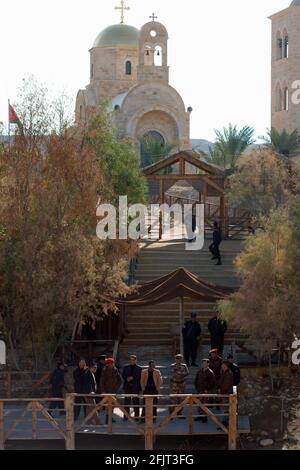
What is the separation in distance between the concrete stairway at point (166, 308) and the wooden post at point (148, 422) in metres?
5.48

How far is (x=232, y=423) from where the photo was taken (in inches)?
625

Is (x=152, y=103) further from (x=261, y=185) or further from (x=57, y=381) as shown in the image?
(x=57, y=381)

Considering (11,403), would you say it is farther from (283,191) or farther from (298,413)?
(283,191)

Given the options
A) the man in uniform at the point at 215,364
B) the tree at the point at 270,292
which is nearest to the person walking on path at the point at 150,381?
the man in uniform at the point at 215,364

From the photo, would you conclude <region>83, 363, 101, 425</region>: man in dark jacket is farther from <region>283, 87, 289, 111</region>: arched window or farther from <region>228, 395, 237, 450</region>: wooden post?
<region>283, 87, 289, 111</region>: arched window

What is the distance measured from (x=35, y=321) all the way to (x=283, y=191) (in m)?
13.8

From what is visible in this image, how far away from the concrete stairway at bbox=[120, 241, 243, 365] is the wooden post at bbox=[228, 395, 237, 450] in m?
5.51

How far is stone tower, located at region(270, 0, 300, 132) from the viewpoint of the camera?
58281 mm

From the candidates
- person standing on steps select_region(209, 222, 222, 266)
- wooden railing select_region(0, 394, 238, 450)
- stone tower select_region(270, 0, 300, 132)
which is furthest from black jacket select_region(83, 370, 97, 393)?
stone tower select_region(270, 0, 300, 132)

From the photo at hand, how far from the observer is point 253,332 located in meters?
19.1

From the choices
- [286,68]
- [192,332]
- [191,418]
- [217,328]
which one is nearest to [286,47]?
[286,68]

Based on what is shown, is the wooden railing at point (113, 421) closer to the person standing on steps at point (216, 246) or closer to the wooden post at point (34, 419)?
the wooden post at point (34, 419)
